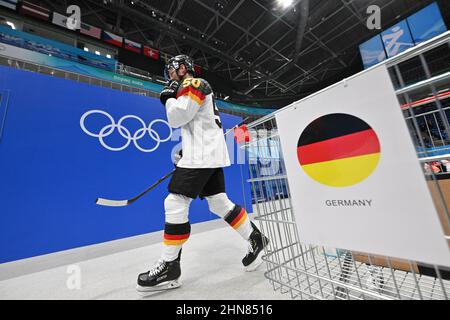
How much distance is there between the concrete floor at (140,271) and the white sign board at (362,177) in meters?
0.53

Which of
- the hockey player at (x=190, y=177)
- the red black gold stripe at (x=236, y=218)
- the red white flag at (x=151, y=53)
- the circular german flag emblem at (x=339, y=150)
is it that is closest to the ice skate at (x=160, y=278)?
the hockey player at (x=190, y=177)

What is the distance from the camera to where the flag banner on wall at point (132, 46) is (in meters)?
7.22

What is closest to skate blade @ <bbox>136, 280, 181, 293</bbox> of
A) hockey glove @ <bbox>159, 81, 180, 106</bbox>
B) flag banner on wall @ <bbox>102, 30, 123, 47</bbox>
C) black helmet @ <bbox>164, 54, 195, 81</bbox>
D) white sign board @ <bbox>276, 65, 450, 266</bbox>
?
white sign board @ <bbox>276, 65, 450, 266</bbox>

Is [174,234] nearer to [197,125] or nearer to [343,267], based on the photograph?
[197,125]

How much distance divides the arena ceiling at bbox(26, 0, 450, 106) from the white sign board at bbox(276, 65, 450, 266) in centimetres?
652

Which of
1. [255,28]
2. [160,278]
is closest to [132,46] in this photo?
[255,28]

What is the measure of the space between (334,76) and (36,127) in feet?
40.1

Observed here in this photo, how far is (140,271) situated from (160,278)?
43cm

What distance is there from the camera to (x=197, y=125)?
3.93 feet

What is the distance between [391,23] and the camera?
650 centimetres

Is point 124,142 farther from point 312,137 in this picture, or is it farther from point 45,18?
point 45,18

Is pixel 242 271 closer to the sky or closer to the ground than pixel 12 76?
closer to the ground

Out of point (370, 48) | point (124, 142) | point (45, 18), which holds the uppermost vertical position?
point (45, 18)
